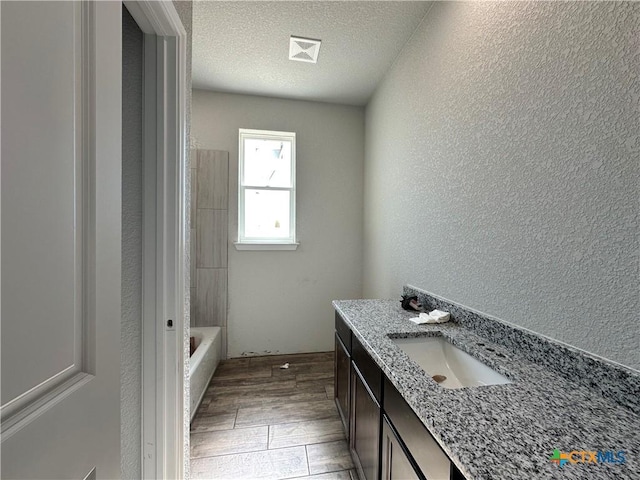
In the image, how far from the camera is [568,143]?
88cm

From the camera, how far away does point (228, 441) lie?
1658mm

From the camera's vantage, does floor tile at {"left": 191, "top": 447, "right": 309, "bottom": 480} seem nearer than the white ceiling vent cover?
Yes

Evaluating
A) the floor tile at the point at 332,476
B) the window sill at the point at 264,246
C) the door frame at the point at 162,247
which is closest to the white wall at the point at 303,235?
the window sill at the point at 264,246

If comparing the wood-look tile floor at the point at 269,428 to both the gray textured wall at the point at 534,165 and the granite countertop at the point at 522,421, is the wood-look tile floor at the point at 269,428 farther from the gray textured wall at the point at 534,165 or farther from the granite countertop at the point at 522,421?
the gray textured wall at the point at 534,165

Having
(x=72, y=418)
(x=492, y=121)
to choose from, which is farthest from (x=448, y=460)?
(x=492, y=121)

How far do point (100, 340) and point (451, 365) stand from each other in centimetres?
131

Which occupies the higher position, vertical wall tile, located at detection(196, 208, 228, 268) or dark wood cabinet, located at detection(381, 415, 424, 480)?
vertical wall tile, located at detection(196, 208, 228, 268)

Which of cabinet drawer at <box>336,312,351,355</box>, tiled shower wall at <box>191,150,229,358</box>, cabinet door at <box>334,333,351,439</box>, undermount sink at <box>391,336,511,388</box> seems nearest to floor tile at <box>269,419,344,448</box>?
cabinet door at <box>334,333,351,439</box>

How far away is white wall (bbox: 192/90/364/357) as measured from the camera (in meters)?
2.73

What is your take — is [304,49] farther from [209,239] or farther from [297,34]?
[209,239]

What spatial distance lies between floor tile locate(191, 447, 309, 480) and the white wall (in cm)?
127

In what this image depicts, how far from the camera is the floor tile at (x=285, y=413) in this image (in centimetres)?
184

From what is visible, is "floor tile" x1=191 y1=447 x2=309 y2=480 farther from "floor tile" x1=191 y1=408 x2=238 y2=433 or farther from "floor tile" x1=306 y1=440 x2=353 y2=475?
"floor tile" x1=191 y1=408 x2=238 y2=433

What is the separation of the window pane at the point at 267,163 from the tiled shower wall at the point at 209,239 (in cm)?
24
